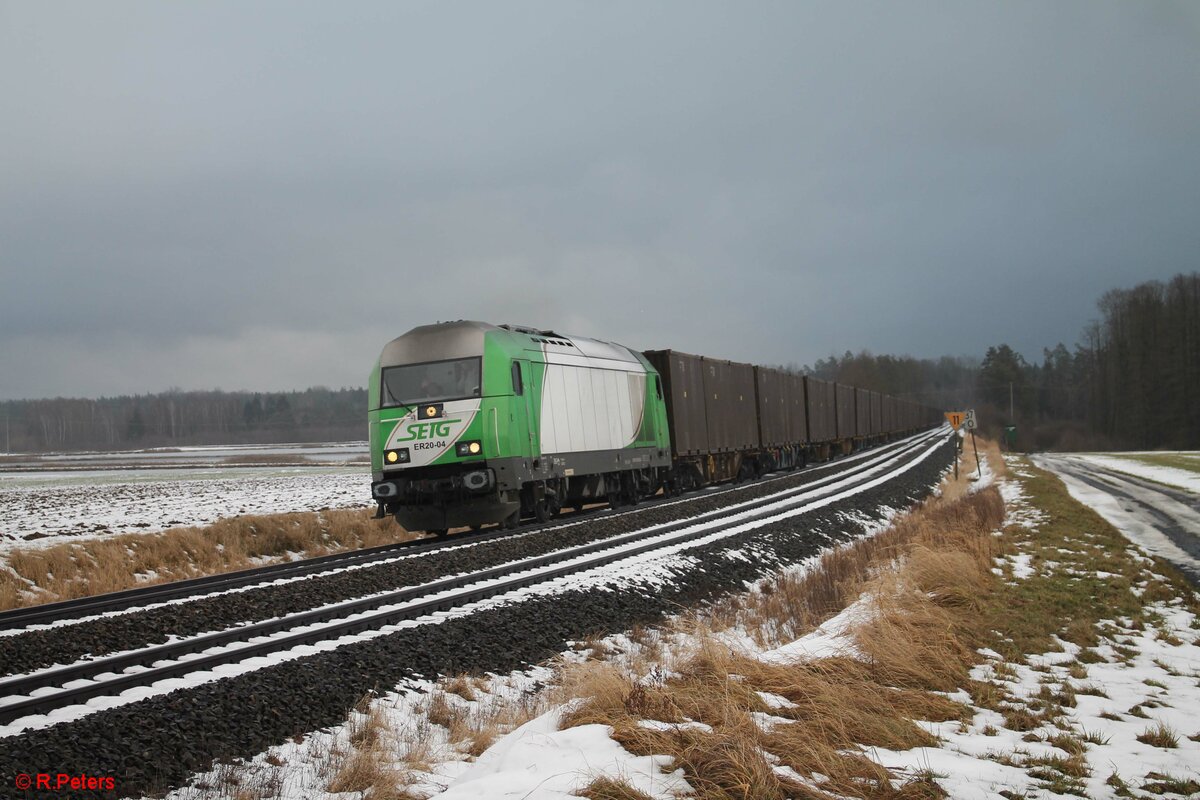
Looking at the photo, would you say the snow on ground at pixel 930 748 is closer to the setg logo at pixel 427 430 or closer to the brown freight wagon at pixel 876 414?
the setg logo at pixel 427 430

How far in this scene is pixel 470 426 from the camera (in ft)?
52.0

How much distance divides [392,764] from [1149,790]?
13.1 ft

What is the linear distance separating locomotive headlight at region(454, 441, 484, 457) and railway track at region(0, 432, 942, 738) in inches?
56.2

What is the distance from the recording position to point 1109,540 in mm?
14359

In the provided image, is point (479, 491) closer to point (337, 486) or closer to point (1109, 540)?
point (1109, 540)

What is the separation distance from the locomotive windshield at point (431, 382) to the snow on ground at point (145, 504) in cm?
712

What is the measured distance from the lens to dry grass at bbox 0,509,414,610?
48.1 feet

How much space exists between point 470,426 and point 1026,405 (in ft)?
507

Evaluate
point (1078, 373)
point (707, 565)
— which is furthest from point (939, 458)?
point (1078, 373)

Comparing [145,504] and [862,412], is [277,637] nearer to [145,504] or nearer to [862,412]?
[145,504]

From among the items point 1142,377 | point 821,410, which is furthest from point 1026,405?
point 821,410

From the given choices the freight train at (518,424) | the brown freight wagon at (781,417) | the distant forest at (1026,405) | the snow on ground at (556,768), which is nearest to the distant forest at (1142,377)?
the distant forest at (1026,405)

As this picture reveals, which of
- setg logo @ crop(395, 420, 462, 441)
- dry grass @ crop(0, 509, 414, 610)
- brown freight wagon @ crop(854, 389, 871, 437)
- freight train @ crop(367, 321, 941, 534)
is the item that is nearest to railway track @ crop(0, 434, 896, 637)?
freight train @ crop(367, 321, 941, 534)

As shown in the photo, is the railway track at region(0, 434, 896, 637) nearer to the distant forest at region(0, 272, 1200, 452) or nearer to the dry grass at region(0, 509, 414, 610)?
the dry grass at region(0, 509, 414, 610)
